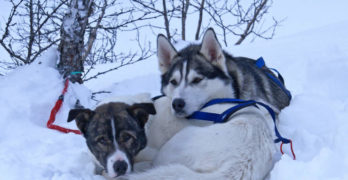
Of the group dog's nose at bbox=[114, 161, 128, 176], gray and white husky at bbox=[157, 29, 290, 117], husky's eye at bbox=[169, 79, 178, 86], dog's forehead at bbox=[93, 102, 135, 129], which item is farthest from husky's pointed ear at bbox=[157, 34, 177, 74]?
dog's nose at bbox=[114, 161, 128, 176]

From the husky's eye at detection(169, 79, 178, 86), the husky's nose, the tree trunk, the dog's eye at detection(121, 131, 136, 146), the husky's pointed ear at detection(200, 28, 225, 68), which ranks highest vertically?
the tree trunk

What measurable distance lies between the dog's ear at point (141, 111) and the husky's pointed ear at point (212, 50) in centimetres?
114

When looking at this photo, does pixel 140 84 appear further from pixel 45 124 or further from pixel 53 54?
pixel 45 124

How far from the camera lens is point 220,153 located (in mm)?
2471

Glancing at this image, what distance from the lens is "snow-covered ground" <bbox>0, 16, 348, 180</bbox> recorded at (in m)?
2.62

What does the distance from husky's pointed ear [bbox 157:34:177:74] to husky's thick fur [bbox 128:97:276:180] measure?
54.1 inches

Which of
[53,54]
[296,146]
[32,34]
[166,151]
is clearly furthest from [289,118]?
[32,34]

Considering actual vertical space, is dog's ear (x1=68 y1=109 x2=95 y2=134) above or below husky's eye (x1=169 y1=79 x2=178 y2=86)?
below

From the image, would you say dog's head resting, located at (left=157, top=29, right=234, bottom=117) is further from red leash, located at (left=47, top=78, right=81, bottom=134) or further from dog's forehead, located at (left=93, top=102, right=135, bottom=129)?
red leash, located at (left=47, top=78, right=81, bottom=134)

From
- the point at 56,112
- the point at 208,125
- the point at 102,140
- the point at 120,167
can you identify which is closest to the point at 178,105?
the point at 208,125

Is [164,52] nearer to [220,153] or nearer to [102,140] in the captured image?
[102,140]

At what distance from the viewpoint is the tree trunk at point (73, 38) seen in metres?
4.93

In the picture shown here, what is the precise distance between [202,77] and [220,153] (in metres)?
1.47

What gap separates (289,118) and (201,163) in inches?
77.1
